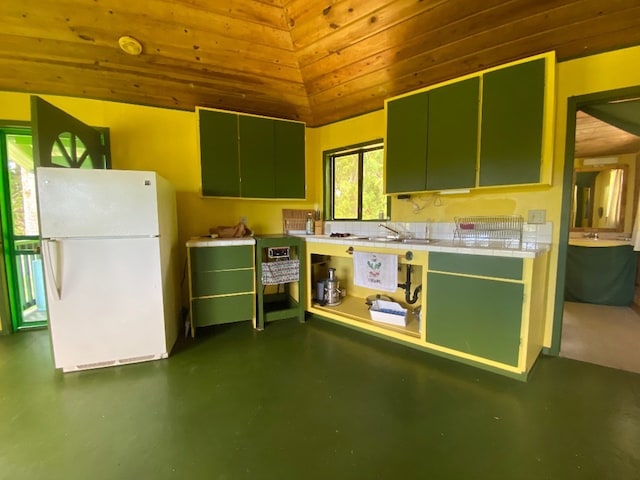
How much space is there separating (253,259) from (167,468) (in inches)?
67.3

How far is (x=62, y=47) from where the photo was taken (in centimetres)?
227

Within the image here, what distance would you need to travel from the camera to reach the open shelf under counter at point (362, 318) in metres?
2.46

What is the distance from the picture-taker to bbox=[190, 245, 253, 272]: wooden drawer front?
Answer: 2565mm

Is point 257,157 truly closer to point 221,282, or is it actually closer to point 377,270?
point 221,282

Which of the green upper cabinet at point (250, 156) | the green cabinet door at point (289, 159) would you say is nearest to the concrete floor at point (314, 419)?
the green upper cabinet at point (250, 156)

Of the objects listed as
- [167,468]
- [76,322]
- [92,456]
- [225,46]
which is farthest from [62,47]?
[167,468]

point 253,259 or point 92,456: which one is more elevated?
point 253,259

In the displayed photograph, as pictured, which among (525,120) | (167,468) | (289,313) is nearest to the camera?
(167,468)

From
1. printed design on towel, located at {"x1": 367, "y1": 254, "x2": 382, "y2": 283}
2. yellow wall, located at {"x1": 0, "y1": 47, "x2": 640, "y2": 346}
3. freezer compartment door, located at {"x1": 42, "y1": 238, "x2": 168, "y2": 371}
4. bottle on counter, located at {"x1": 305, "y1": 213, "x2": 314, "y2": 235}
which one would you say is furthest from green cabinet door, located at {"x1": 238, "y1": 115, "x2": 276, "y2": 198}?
printed design on towel, located at {"x1": 367, "y1": 254, "x2": 382, "y2": 283}

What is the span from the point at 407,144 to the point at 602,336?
2578 mm

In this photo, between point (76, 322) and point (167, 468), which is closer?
point (167, 468)

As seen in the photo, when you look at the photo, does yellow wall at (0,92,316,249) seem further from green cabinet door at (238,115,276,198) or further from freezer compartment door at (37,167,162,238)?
freezer compartment door at (37,167,162,238)

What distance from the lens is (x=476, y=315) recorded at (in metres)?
2.04

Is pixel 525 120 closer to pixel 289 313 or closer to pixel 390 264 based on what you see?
pixel 390 264
